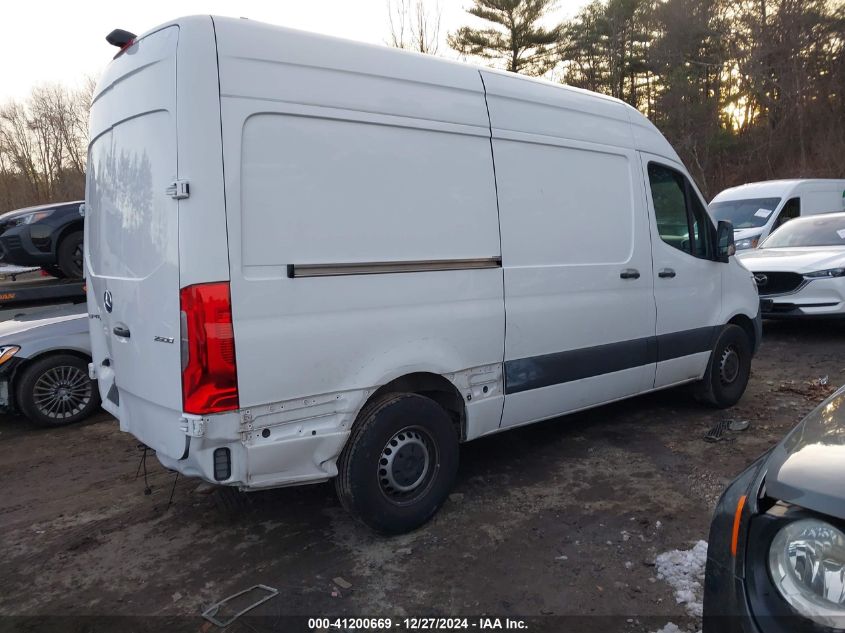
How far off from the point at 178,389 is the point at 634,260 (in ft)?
10.9

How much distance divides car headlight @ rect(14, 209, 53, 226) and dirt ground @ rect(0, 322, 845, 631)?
2.78m

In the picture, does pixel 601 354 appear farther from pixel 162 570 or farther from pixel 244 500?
pixel 162 570

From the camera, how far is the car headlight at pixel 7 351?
5.88 m

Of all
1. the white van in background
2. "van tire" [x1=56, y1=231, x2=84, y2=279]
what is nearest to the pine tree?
the white van in background

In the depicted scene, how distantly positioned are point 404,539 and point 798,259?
24.9ft

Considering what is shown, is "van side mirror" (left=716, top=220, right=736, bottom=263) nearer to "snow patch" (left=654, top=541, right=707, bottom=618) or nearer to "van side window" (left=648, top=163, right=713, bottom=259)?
"van side window" (left=648, top=163, right=713, bottom=259)

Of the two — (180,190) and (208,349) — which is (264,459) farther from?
(180,190)

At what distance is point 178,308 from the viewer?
2863mm

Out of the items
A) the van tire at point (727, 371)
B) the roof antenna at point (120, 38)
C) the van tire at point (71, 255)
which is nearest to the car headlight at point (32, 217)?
the van tire at point (71, 255)

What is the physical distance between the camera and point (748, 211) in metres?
12.8

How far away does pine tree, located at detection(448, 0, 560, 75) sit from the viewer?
2559cm

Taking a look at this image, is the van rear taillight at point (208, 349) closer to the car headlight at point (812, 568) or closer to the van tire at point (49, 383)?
the car headlight at point (812, 568)

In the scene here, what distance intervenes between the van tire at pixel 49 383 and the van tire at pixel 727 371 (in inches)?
230

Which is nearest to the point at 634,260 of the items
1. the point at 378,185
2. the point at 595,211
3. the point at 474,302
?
the point at 595,211
